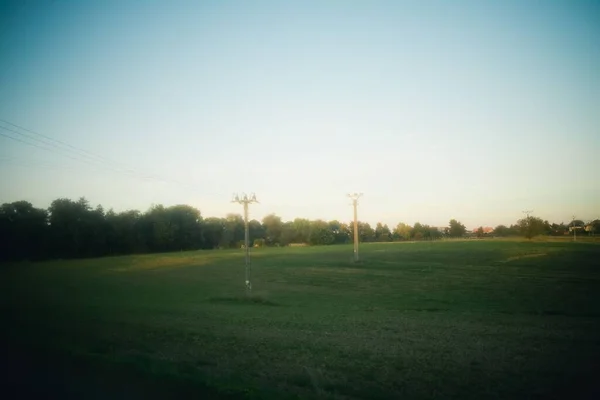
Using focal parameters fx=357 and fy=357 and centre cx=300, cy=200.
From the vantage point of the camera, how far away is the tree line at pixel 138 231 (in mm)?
88750

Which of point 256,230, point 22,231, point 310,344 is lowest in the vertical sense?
point 310,344

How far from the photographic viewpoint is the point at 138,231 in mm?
115938

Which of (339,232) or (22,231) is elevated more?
(22,231)

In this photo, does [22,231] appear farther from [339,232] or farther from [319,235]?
[339,232]

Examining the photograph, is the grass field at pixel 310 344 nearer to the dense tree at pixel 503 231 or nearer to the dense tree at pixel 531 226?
the dense tree at pixel 531 226

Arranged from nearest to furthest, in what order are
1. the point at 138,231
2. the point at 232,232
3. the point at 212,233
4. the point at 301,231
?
1. the point at 138,231
2. the point at 212,233
3. the point at 232,232
4. the point at 301,231

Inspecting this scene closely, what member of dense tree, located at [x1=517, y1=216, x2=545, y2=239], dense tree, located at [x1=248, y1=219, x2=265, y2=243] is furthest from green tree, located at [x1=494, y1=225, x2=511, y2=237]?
dense tree, located at [x1=248, y1=219, x2=265, y2=243]

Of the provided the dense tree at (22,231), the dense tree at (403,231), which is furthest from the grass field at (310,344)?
the dense tree at (403,231)

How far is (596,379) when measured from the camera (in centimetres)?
1027

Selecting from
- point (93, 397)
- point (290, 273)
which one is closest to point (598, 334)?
point (93, 397)

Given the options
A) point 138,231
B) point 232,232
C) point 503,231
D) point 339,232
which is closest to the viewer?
point 138,231

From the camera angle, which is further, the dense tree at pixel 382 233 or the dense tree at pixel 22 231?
the dense tree at pixel 382 233

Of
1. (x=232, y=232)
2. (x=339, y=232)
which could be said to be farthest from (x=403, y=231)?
(x=232, y=232)

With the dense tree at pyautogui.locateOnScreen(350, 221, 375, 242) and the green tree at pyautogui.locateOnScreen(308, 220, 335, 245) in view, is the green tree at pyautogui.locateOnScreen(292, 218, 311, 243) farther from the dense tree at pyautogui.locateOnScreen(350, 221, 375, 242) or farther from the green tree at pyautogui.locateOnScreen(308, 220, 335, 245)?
the dense tree at pyautogui.locateOnScreen(350, 221, 375, 242)
